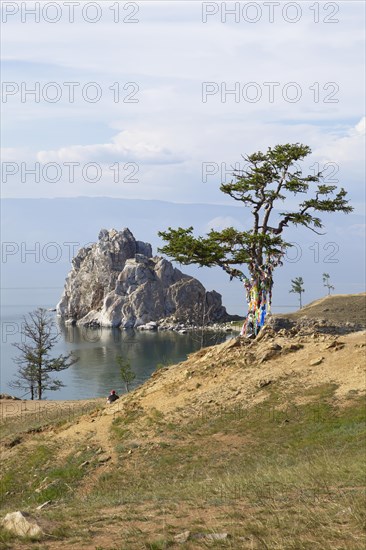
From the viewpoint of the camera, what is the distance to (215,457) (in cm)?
2603

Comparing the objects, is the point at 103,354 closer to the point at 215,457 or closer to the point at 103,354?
the point at 103,354

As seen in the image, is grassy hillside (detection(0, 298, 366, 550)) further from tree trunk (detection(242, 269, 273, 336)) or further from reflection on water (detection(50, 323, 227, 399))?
reflection on water (detection(50, 323, 227, 399))

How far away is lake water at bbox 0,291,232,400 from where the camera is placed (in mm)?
90812

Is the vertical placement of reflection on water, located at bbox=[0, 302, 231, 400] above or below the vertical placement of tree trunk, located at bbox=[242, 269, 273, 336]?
below

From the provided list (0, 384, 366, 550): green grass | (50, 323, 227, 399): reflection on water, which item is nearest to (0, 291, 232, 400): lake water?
(50, 323, 227, 399): reflection on water

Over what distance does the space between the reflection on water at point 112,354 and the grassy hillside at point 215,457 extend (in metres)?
22.5

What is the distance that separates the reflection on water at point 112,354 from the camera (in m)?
91.1

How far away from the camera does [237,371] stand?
34125 millimetres

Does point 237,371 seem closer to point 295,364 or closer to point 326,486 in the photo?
point 295,364

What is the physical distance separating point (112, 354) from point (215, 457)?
4406 inches

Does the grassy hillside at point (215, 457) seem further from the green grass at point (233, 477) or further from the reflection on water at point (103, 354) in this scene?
the reflection on water at point (103, 354)

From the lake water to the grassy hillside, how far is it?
1130 inches

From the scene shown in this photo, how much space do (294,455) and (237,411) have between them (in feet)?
20.9

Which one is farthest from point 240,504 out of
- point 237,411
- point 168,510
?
point 237,411
